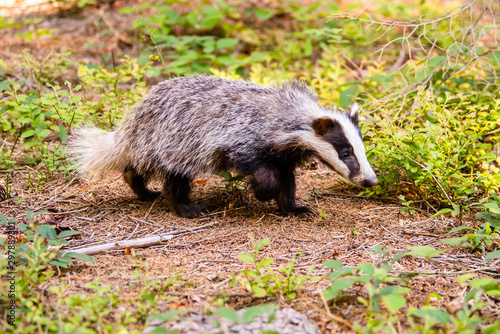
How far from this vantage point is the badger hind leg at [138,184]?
5.15 metres

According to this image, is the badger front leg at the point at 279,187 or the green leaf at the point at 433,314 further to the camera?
the badger front leg at the point at 279,187

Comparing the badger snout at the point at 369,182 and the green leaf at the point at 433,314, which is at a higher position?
the badger snout at the point at 369,182

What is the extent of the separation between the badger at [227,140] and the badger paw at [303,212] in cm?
1

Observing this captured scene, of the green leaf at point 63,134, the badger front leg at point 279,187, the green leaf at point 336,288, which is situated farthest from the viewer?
the green leaf at point 63,134

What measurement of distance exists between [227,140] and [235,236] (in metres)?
0.94

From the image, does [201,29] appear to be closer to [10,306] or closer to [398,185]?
[398,185]

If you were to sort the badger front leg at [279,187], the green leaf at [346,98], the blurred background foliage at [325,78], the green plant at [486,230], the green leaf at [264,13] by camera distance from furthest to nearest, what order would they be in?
the green leaf at [264,13] → the green leaf at [346,98] → the blurred background foliage at [325,78] → the badger front leg at [279,187] → the green plant at [486,230]

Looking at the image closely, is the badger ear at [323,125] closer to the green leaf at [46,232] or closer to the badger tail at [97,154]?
the badger tail at [97,154]

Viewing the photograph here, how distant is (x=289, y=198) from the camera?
4938 mm

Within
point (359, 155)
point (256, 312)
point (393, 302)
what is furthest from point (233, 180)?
point (393, 302)

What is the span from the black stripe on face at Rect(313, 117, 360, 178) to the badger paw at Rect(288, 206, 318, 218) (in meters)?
0.71

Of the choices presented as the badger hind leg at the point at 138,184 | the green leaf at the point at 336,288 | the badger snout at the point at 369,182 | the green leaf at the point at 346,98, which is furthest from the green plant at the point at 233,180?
the green leaf at the point at 336,288

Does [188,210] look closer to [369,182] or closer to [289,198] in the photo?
[289,198]

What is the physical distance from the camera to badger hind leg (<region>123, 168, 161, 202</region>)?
5148 mm
